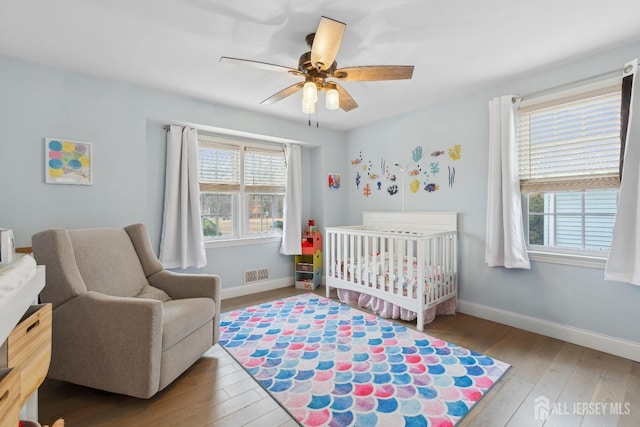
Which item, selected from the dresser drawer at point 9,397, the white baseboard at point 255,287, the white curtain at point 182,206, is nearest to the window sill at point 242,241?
the white curtain at point 182,206

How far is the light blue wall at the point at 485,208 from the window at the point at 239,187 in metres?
1.30

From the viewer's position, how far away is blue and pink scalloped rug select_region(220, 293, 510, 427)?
1.58m

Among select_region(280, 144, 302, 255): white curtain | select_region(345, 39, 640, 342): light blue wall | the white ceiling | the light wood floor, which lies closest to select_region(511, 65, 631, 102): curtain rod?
select_region(345, 39, 640, 342): light blue wall

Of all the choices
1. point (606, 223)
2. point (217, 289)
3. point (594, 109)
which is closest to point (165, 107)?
point (217, 289)

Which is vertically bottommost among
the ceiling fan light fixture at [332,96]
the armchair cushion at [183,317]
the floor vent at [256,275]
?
the floor vent at [256,275]

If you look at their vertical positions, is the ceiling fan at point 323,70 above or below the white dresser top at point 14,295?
above

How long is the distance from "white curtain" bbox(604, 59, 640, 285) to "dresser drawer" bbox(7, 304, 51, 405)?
317 centimetres

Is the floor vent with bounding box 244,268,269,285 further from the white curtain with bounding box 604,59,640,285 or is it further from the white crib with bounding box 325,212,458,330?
the white curtain with bounding box 604,59,640,285

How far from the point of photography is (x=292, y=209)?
3.97m

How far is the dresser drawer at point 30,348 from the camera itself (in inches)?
33.0

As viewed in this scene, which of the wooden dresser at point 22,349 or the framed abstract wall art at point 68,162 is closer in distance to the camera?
the wooden dresser at point 22,349

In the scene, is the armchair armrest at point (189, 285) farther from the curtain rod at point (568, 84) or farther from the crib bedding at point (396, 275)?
the curtain rod at point (568, 84)

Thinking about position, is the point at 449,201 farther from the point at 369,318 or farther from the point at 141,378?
the point at 141,378

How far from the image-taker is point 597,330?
224cm
